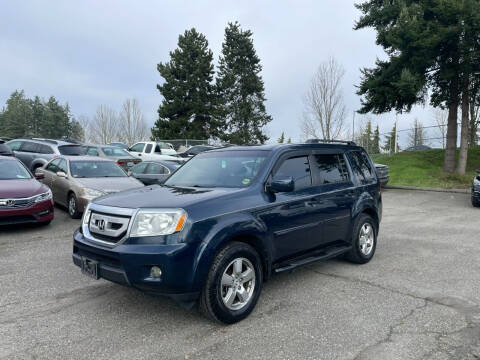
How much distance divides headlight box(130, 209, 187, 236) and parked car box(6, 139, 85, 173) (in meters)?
11.3

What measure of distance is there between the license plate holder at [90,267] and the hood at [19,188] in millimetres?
4443

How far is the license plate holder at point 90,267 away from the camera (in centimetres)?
367

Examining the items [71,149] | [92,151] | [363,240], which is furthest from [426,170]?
[71,149]

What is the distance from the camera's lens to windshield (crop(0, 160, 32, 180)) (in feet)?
26.7

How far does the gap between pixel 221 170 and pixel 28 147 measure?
1277cm

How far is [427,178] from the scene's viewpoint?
17609mm

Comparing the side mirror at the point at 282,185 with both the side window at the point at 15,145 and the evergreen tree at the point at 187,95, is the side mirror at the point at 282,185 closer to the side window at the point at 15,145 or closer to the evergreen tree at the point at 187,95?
the side window at the point at 15,145

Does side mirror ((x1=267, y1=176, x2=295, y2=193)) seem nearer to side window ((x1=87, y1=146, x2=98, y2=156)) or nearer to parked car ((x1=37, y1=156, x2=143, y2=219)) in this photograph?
parked car ((x1=37, y1=156, x2=143, y2=219))

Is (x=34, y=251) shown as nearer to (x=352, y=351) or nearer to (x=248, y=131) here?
(x=352, y=351)

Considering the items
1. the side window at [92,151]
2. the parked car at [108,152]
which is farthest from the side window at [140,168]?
the side window at [92,151]

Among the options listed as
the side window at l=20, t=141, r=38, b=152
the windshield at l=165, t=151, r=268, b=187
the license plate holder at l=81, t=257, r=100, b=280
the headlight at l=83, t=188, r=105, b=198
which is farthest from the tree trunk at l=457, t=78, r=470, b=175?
the side window at l=20, t=141, r=38, b=152

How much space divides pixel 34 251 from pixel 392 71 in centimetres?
1632

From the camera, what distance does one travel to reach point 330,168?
5270 millimetres

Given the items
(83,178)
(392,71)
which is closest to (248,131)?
(392,71)
